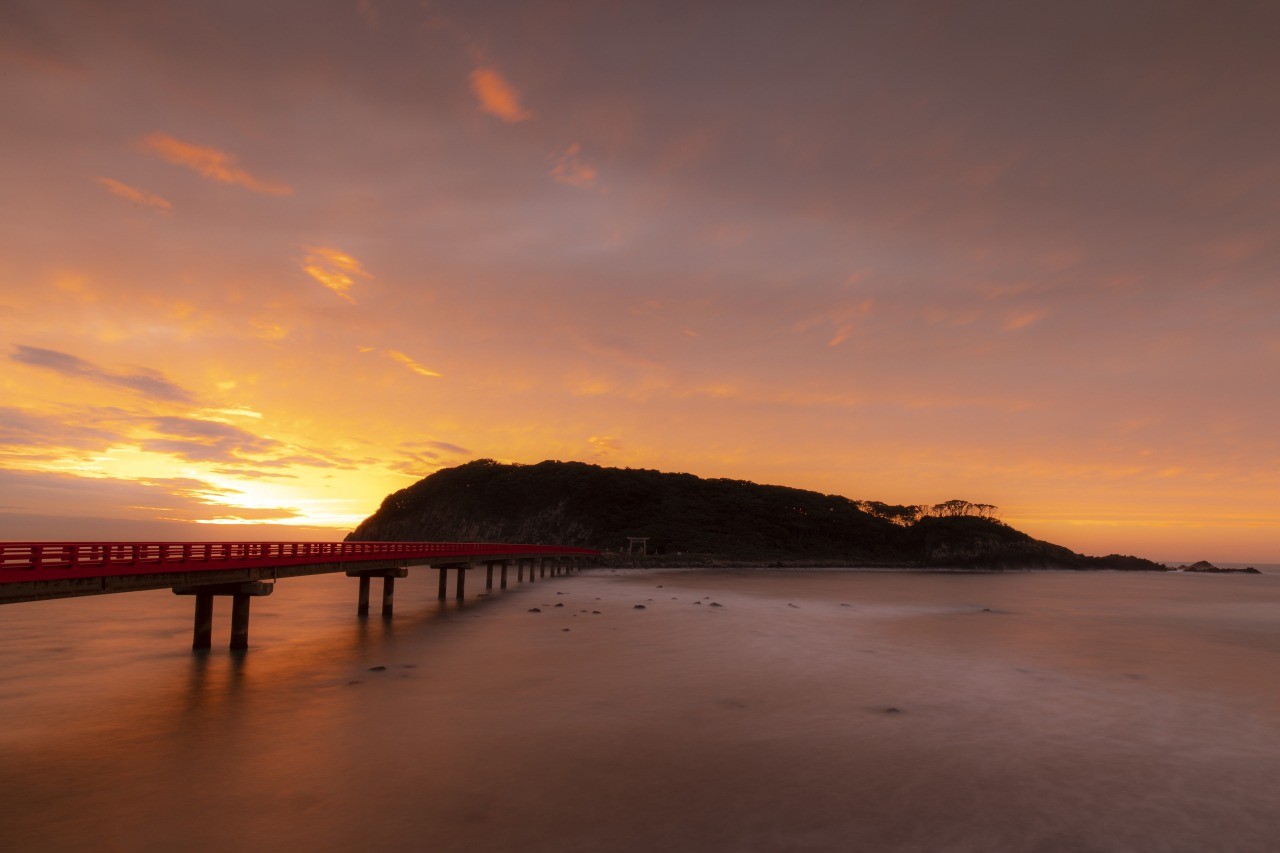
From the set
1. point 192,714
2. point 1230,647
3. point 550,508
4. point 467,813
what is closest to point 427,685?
point 192,714

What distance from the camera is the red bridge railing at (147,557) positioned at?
16.4 meters

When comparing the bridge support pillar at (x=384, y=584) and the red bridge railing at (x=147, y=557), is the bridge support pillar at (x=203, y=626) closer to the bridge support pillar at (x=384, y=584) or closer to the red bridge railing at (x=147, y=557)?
the red bridge railing at (x=147, y=557)

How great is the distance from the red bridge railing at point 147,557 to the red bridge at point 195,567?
0.7 inches

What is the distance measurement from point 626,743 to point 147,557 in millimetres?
15117

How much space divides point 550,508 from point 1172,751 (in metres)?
172

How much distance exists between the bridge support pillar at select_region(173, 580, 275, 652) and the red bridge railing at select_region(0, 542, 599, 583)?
2.69 feet

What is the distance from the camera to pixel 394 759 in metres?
14.3

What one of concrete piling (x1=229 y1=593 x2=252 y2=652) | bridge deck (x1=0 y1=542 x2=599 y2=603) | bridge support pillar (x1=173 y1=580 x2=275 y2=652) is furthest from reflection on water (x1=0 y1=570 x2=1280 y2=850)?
bridge deck (x1=0 y1=542 x2=599 y2=603)

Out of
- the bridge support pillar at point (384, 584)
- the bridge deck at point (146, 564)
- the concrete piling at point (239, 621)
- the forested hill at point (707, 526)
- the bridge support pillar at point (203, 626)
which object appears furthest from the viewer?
the forested hill at point (707, 526)

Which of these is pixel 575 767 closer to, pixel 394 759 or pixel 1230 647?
pixel 394 759

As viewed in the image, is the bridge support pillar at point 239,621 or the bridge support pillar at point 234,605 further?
the bridge support pillar at point 239,621

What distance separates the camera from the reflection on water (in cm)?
1120

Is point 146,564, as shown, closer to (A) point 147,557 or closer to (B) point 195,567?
(A) point 147,557

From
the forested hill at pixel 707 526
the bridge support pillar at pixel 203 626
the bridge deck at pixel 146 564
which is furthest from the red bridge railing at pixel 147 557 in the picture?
the forested hill at pixel 707 526
